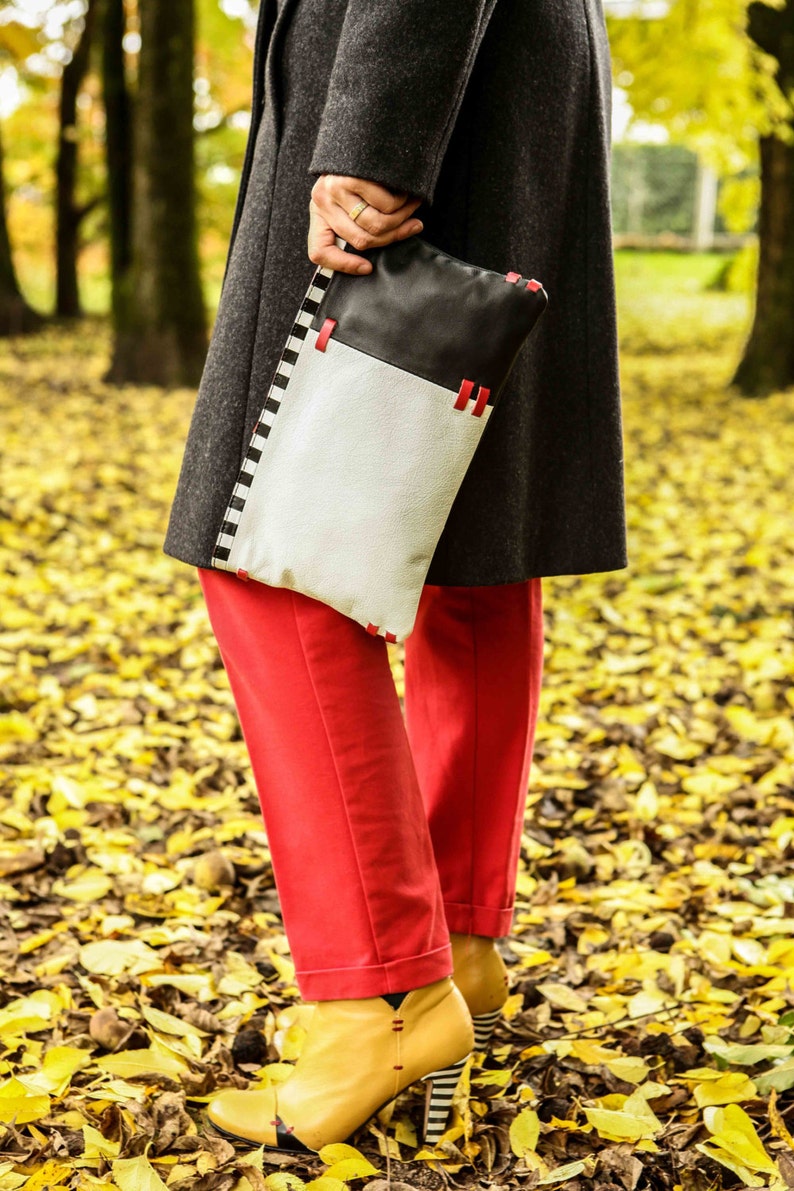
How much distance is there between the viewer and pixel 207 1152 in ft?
4.94

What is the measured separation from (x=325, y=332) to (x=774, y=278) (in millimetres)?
8236

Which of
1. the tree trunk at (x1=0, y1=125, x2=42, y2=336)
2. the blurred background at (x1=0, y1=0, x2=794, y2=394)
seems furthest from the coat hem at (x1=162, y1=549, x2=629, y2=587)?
the tree trunk at (x1=0, y1=125, x2=42, y2=336)

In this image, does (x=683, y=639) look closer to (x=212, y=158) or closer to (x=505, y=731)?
(x=505, y=731)

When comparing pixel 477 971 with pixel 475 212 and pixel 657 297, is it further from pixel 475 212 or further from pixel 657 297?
pixel 657 297

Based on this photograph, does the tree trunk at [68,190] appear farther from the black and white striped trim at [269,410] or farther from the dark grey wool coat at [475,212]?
the black and white striped trim at [269,410]

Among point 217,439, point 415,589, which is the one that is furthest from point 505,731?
point 217,439

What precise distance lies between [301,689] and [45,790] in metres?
1.48

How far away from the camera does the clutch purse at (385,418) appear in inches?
49.5

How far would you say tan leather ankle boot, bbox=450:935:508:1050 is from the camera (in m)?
1.72

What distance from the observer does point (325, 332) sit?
1291mm

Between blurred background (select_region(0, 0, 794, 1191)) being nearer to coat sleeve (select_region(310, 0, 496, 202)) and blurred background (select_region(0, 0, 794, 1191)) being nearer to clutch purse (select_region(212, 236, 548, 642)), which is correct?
clutch purse (select_region(212, 236, 548, 642))

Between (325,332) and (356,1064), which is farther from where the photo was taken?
(356,1064)

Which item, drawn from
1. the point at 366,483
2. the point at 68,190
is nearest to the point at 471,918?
the point at 366,483

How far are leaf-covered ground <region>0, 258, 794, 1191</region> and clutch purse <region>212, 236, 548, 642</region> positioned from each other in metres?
0.75
